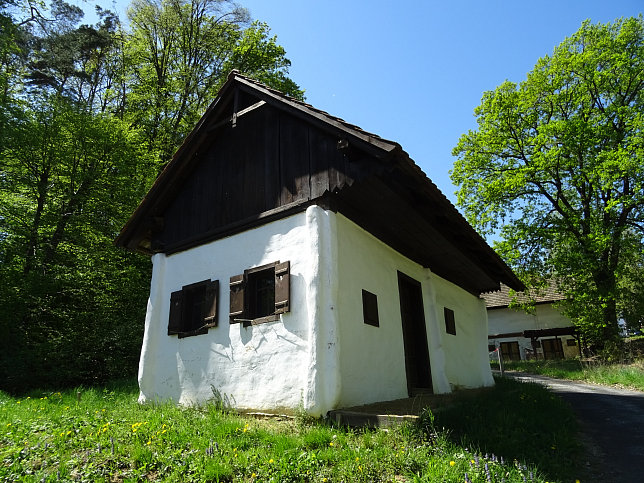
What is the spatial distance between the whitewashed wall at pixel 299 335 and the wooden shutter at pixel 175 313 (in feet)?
0.52

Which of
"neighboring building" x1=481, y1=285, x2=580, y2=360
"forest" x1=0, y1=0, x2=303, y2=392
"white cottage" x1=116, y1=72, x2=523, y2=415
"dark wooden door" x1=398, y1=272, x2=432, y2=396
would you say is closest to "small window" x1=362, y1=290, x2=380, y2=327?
"white cottage" x1=116, y1=72, x2=523, y2=415

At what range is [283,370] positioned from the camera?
621 centimetres

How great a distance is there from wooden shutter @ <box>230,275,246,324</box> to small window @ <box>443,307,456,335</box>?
538cm

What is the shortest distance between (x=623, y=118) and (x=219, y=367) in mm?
19209

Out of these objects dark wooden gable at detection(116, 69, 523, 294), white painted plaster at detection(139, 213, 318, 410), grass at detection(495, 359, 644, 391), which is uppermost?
dark wooden gable at detection(116, 69, 523, 294)

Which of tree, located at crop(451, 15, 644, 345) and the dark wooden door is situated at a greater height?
tree, located at crop(451, 15, 644, 345)

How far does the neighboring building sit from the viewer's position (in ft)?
80.7

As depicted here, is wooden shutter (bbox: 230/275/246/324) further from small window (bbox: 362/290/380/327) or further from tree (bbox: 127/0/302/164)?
tree (bbox: 127/0/302/164)

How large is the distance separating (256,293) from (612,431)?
5.96 m

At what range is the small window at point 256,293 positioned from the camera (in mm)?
6762

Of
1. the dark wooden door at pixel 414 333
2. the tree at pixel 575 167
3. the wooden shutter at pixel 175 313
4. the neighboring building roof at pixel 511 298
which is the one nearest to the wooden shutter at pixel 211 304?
the wooden shutter at pixel 175 313

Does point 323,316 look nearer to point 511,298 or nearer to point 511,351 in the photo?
point 511,298

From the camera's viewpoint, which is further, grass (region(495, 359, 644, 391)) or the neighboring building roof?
the neighboring building roof

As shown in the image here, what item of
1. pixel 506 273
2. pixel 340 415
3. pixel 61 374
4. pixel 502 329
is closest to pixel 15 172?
pixel 61 374
